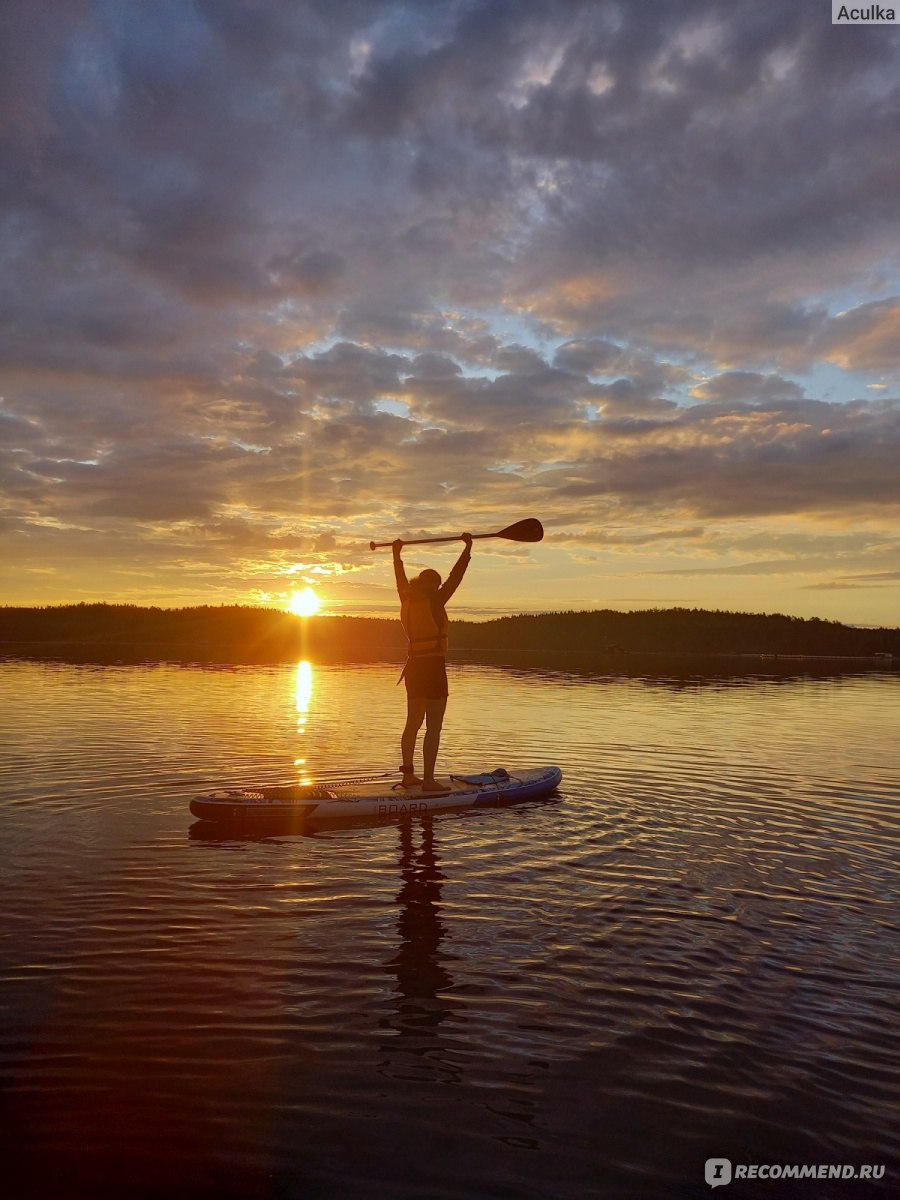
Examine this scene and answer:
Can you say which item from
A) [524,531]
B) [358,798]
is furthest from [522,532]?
[358,798]

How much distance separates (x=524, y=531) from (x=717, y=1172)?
1276 centimetres

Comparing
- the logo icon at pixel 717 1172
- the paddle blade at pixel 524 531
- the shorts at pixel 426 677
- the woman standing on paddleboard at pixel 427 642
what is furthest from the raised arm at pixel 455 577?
the logo icon at pixel 717 1172

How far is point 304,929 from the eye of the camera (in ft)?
27.9

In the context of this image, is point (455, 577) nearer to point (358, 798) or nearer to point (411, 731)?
point (411, 731)

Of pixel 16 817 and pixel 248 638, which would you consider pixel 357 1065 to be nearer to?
pixel 16 817

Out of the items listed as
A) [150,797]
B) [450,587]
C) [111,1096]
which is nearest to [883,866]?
[450,587]

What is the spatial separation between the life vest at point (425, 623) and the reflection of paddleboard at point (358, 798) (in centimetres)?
241

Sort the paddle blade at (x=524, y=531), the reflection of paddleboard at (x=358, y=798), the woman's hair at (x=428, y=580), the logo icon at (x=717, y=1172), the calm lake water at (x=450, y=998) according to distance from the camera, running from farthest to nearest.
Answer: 1. the paddle blade at (x=524, y=531)
2. the woman's hair at (x=428, y=580)
3. the reflection of paddleboard at (x=358, y=798)
4. the calm lake water at (x=450, y=998)
5. the logo icon at (x=717, y=1172)

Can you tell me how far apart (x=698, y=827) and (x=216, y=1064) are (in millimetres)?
9425

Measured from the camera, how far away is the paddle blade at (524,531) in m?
16.6

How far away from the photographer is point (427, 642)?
46.1 ft

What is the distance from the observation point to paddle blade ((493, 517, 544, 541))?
54.5ft

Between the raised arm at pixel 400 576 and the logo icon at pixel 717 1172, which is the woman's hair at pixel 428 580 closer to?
the raised arm at pixel 400 576

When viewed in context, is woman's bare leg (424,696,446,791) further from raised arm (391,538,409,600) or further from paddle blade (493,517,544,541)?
paddle blade (493,517,544,541)
